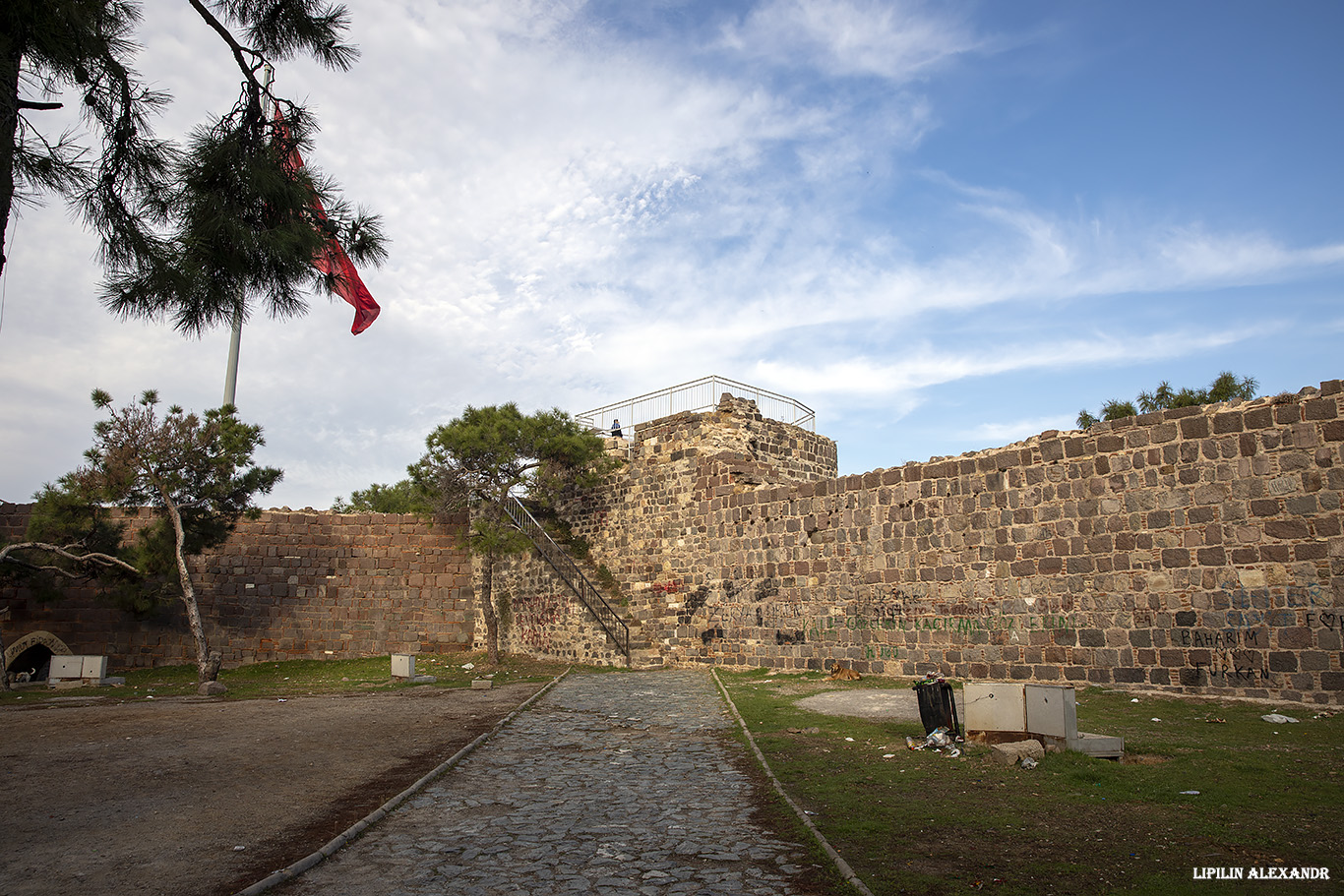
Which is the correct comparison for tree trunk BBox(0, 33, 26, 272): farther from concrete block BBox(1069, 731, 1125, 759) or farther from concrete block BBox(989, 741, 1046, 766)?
concrete block BBox(1069, 731, 1125, 759)

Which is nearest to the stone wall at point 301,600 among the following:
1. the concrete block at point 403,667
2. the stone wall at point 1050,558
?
the concrete block at point 403,667

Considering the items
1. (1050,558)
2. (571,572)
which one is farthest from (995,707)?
(571,572)

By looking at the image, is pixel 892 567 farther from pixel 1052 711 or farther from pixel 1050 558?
pixel 1052 711

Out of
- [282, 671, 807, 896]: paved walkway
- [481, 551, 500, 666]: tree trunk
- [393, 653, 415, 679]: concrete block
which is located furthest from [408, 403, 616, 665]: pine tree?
[282, 671, 807, 896]: paved walkway

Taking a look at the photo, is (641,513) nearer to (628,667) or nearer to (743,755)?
(628,667)

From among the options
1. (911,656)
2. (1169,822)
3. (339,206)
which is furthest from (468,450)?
(1169,822)

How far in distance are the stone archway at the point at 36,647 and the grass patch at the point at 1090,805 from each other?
674 inches

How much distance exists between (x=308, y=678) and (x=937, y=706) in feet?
49.7

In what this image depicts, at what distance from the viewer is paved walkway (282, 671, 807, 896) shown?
14.6 feet

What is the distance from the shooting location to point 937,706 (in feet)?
26.0

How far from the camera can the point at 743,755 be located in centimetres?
802

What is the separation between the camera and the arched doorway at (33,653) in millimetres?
17219

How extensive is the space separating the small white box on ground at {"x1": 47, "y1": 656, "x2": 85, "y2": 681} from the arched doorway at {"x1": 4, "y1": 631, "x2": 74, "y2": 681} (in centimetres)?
123

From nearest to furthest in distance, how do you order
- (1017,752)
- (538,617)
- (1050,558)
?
(1017,752)
(1050,558)
(538,617)
